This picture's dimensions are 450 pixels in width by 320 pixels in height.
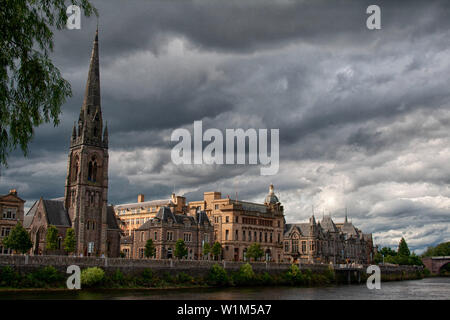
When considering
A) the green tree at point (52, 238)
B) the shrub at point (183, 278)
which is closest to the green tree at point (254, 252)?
the shrub at point (183, 278)

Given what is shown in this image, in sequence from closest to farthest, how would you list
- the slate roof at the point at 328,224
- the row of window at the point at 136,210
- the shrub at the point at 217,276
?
the shrub at the point at 217,276, the row of window at the point at 136,210, the slate roof at the point at 328,224

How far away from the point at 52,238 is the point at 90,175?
64.5ft

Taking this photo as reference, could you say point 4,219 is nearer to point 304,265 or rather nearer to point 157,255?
point 157,255

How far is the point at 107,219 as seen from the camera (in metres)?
108

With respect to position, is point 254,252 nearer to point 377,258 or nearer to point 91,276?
point 91,276

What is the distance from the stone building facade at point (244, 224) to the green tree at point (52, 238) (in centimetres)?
4824

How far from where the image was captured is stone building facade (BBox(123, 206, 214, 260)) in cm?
10856

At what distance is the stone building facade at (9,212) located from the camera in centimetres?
8903

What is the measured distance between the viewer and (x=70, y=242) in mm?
91062

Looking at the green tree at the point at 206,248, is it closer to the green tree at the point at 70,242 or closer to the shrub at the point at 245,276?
the shrub at the point at 245,276

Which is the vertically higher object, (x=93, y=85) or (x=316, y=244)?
(x=93, y=85)

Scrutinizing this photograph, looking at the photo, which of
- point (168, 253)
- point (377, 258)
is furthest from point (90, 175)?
point (377, 258)
